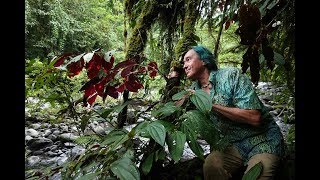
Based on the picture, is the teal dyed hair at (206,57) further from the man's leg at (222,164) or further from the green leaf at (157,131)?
the green leaf at (157,131)

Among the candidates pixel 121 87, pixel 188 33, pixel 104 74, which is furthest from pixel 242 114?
pixel 188 33

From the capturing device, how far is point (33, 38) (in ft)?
32.3

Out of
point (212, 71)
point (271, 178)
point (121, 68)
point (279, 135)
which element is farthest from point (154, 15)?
point (271, 178)

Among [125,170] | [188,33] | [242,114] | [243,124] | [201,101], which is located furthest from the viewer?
[188,33]

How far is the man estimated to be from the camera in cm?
169

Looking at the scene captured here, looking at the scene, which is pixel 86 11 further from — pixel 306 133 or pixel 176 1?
pixel 306 133

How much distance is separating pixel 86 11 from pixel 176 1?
8.52 metres

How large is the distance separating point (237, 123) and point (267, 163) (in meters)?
0.29

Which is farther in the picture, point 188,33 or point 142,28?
point 142,28

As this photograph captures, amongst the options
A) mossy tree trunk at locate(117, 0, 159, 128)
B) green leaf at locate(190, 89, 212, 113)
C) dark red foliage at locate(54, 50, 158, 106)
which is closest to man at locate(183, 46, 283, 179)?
green leaf at locate(190, 89, 212, 113)

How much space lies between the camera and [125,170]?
114cm

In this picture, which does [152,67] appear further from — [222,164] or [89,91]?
[222,164]

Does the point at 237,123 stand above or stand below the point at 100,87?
below
